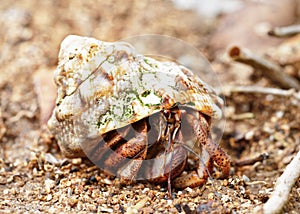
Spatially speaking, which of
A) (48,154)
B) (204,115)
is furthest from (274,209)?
(48,154)

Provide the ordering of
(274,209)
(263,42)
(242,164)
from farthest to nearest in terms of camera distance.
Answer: (263,42) < (242,164) < (274,209)

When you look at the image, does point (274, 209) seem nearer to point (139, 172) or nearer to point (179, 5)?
point (139, 172)

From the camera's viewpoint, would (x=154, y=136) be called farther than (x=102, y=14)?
No

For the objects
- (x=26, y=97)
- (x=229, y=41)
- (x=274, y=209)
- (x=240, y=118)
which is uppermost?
(x=229, y=41)

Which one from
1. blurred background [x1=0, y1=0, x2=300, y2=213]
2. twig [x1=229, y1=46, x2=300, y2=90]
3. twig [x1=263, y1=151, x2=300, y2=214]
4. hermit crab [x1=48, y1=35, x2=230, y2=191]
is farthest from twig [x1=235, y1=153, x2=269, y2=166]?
twig [x1=229, y1=46, x2=300, y2=90]

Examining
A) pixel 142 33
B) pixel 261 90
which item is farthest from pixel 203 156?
pixel 142 33

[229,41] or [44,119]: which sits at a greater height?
[229,41]
